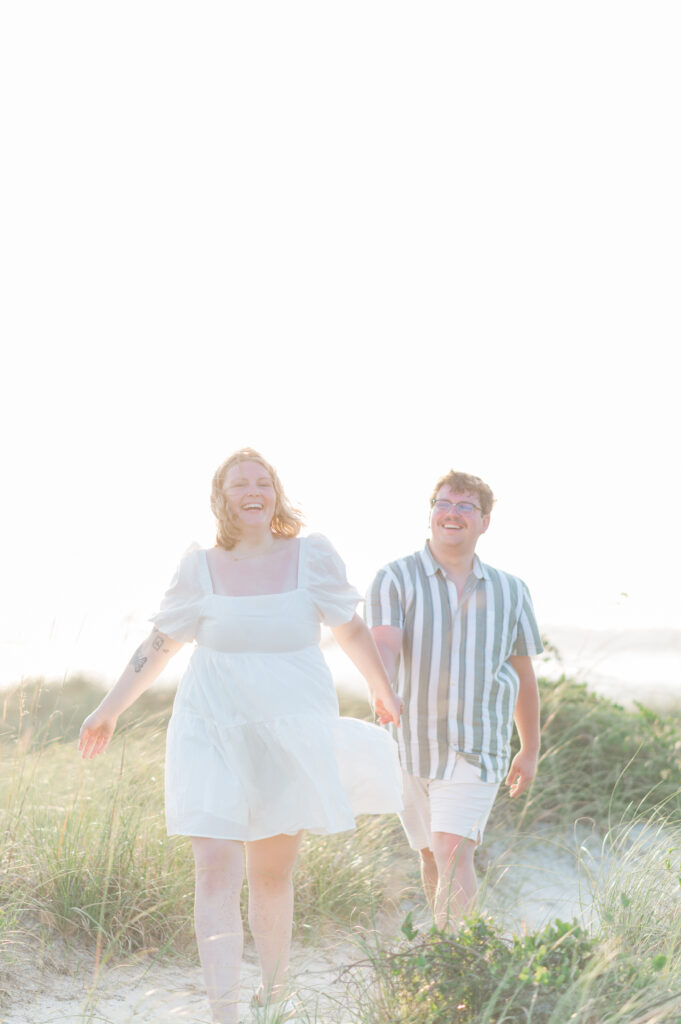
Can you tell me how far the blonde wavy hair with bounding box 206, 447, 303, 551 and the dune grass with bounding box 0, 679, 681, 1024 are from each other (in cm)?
143

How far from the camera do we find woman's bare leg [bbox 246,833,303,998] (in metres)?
4.12

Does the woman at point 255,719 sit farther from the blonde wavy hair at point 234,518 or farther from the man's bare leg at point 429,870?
the man's bare leg at point 429,870

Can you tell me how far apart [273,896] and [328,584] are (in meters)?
1.18

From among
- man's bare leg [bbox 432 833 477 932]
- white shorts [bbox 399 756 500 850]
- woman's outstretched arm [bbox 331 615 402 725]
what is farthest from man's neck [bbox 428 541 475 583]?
man's bare leg [bbox 432 833 477 932]

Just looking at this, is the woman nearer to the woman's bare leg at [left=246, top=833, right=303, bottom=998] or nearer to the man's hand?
the woman's bare leg at [left=246, top=833, right=303, bottom=998]

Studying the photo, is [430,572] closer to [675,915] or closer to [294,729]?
[294,729]

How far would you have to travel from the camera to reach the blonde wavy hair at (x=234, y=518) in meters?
4.33

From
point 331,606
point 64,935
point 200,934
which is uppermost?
point 331,606

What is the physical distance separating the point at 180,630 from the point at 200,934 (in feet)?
3.54

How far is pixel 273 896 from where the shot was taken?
4125 mm

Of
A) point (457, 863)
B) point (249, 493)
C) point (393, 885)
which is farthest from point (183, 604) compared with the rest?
point (393, 885)

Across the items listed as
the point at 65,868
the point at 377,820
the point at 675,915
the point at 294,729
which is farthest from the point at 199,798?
the point at 377,820

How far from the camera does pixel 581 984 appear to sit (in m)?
3.21

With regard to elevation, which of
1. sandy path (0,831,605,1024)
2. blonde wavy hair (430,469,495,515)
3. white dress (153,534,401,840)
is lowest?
sandy path (0,831,605,1024)
